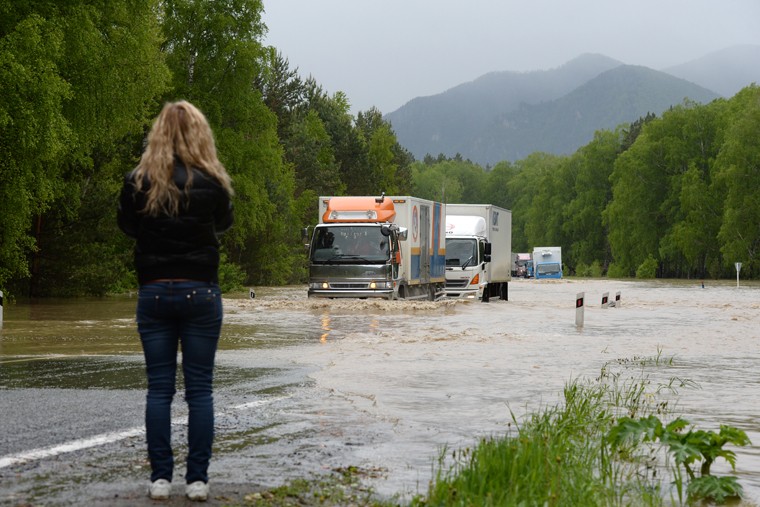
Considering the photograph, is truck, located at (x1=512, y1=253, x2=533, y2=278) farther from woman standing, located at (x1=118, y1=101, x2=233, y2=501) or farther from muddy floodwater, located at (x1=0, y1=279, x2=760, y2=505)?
woman standing, located at (x1=118, y1=101, x2=233, y2=501)

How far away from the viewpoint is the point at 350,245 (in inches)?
1208

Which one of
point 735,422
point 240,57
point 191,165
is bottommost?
point 735,422

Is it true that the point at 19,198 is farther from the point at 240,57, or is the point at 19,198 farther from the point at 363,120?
the point at 363,120

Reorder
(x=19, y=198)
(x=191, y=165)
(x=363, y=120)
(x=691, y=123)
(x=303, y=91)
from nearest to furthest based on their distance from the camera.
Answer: (x=191, y=165)
(x=19, y=198)
(x=303, y=91)
(x=691, y=123)
(x=363, y=120)

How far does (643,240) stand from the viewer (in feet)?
346

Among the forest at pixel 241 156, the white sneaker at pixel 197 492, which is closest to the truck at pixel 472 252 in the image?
the forest at pixel 241 156

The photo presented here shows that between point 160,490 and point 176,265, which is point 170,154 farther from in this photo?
point 160,490

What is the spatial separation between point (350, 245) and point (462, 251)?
9.21 metres

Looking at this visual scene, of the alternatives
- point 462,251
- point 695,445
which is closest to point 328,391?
point 695,445

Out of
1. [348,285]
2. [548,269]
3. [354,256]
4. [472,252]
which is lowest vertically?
[348,285]

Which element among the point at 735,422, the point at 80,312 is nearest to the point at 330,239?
the point at 80,312

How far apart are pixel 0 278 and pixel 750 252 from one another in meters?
69.8

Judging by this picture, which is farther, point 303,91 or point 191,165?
point 303,91

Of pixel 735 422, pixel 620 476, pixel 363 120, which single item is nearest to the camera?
pixel 620 476
